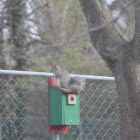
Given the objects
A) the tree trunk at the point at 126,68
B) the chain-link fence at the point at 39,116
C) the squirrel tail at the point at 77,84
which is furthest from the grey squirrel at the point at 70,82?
the tree trunk at the point at 126,68

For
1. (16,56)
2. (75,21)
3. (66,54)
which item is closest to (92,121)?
(16,56)

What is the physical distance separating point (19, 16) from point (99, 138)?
5.88 meters

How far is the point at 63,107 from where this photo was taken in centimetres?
252

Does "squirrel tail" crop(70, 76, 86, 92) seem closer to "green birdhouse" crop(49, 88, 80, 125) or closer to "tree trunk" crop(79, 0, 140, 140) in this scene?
"green birdhouse" crop(49, 88, 80, 125)

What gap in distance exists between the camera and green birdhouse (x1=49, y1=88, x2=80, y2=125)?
251cm

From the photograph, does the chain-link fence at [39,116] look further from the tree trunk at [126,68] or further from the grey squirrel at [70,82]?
the tree trunk at [126,68]

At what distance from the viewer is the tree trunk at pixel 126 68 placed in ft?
7.52

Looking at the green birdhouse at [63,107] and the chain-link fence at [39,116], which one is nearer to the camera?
the green birdhouse at [63,107]

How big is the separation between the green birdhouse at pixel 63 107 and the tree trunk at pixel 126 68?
0.42 m

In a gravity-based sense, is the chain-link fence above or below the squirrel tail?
below

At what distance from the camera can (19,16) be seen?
324 inches

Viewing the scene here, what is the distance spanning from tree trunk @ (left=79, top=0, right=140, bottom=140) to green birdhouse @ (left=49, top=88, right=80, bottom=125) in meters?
0.42

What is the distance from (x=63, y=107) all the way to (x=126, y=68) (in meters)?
0.64

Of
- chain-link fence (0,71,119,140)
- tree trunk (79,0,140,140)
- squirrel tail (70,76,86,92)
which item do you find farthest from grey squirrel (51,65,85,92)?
tree trunk (79,0,140,140)
